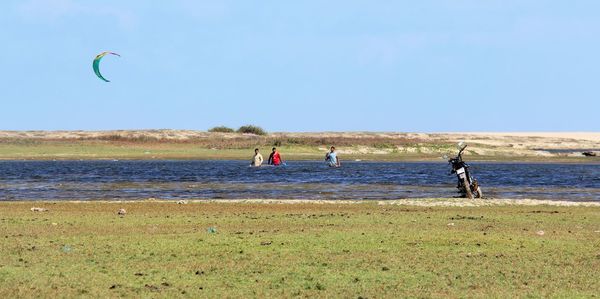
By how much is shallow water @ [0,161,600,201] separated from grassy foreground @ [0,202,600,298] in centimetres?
1101

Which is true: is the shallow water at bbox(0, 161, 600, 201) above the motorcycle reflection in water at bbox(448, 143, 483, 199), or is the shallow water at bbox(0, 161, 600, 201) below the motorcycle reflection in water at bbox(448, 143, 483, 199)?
below

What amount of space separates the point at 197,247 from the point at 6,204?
1347 cm

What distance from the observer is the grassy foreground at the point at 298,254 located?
12.3 m

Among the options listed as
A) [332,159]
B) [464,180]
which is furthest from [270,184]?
[332,159]

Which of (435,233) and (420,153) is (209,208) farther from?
(420,153)

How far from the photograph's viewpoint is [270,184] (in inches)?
1638

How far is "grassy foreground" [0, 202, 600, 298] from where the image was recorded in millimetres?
12328

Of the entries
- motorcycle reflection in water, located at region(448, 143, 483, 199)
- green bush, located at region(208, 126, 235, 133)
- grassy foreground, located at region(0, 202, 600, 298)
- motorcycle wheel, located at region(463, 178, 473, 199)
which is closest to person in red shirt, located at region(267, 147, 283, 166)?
motorcycle reflection in water, located at region(448, 143, 483, 199)

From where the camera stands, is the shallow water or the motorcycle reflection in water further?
the shallow water

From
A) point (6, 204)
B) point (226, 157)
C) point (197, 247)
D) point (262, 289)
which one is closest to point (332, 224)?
point (197, 247)

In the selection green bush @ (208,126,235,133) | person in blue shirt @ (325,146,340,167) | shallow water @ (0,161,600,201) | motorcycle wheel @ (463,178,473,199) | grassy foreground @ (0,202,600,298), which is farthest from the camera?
green bush @ (208,126,235,133)

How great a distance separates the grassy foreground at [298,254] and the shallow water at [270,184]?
11.0m

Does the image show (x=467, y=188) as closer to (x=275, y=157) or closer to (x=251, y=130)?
(x=275, y=157)

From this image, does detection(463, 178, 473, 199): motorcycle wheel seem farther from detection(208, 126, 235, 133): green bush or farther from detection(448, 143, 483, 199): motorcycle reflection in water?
detection(208, 126, 235, 133): green bush
